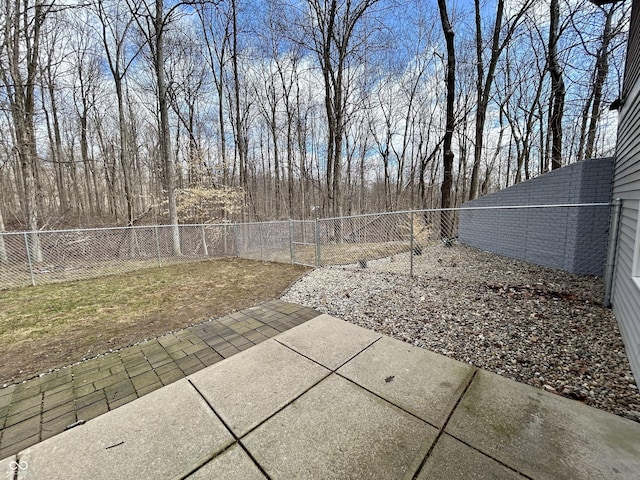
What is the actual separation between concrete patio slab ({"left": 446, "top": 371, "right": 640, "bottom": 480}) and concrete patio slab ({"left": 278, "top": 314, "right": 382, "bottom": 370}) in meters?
1.05

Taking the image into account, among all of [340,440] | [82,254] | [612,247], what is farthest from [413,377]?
[82,254]

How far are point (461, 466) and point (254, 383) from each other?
1530mm

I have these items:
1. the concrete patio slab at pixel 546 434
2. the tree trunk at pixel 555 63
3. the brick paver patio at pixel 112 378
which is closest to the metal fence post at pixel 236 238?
the brick paver patio at pixel 112 378

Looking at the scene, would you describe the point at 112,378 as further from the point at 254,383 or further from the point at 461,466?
the point at 461,466

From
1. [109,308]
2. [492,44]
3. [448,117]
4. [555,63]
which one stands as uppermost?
[492,44]

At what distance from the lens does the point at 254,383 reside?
2.13 metres

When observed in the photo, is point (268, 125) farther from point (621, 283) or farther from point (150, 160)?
point (621, 283)

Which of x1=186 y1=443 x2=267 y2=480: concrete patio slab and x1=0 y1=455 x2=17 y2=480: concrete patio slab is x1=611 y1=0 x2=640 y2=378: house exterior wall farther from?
x1=0 y1=455 x2=17 y2=480: concrete patio slab

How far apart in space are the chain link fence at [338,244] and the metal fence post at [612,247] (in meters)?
1.04

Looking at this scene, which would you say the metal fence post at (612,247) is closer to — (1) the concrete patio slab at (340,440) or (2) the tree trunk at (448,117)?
(1) the concrete patio slab at (340,440)

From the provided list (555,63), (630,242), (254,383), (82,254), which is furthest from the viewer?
(555,63)

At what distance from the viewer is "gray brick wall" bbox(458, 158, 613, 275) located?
454 centimetres

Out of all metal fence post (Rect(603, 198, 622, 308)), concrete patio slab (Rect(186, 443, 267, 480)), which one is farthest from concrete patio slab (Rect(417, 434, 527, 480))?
metal fence post (Rect(603, 198, 622, 308))

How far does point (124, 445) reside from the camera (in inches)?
61.8
